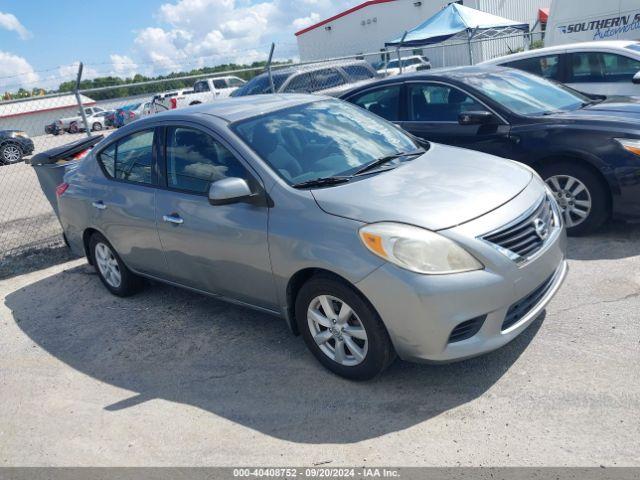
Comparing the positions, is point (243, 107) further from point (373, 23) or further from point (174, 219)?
point (373, 23)

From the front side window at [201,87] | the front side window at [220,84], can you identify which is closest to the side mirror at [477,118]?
the front side window at [201,87]

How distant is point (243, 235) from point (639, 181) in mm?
3398

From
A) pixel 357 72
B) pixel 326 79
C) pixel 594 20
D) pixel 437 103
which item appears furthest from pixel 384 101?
pixel 594 20

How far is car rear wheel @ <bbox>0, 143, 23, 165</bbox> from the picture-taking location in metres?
19.0

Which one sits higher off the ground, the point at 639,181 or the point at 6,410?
the point at 639,181

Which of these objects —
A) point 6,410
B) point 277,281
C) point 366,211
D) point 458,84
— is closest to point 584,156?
point 458,84

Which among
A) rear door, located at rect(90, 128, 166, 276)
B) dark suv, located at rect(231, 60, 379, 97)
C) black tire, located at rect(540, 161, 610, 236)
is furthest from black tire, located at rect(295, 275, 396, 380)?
dark suv, located at rect(231, 60, 379, 97)

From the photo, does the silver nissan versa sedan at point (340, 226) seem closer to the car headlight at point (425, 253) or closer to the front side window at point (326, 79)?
the car headlight at point (425, 253)

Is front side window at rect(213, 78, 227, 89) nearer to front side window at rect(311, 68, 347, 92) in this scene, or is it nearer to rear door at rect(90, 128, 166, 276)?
front side window at rect(311, 68, 347, 92)

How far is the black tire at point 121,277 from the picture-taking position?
5258 millimetres

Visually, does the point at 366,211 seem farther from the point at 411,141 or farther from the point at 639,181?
the point at 639,181

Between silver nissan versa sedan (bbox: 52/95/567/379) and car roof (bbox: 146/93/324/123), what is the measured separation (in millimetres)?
16

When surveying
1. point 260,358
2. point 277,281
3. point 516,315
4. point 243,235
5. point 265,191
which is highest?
point 265,191

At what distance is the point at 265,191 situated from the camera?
12.2ft
